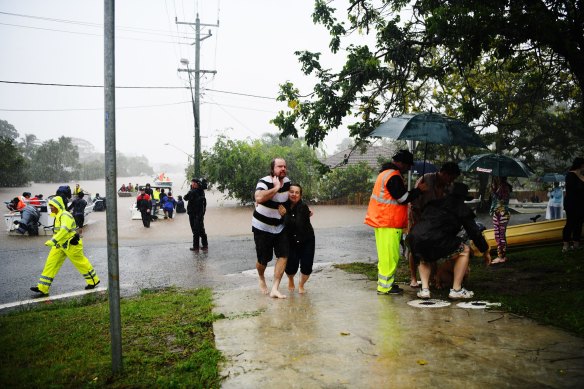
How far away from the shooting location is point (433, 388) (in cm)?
289

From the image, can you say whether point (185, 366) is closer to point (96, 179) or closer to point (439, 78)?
point (439, 78)

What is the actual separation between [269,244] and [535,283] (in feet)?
12.8

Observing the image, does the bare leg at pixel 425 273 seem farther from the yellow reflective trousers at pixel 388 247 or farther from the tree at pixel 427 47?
the tree at pixel 427 47

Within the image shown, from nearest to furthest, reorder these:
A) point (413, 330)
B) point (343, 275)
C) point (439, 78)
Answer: point (413, 330) < point (343, 275) < point (439, 78)

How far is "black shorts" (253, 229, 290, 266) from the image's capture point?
5.64 metres

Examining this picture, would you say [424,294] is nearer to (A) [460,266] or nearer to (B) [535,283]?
(A) [460,266]

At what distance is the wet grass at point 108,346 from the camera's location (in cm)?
321

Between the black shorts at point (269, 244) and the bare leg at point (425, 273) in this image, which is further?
the black shorts at point (269, 244)

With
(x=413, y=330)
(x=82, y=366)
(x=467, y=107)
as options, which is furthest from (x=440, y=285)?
(x=82, y=366)

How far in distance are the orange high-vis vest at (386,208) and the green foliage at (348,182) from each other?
2414cm

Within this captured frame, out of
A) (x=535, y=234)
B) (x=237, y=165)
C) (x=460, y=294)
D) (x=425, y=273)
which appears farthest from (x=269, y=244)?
(x=237, y=165)

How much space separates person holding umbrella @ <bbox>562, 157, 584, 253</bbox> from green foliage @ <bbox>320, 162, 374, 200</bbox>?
21395 mm

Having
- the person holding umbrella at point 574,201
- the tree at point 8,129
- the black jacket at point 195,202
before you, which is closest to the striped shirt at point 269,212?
the person holding umbrella at point 574,201

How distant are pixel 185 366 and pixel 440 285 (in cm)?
382
